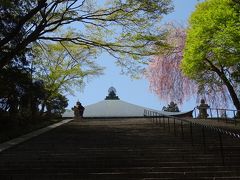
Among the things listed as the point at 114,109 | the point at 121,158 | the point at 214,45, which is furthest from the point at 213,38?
the point at 121,158

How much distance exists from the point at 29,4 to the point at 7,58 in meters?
2.84

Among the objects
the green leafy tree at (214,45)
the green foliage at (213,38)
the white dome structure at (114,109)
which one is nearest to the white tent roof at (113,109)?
the white dome structure at (114,109)

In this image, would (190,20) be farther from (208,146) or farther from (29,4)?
(208,146)

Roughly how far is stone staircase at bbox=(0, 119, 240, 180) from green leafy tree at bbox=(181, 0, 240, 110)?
10.6 m

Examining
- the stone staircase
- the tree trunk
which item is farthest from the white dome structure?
the stone staircase

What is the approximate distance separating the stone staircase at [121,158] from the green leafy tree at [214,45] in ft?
34.8

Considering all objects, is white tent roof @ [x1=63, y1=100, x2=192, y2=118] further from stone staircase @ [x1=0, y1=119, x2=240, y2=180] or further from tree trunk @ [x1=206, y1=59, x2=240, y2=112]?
stone staircase @ [x1=0, y1=119, x2=240, y2=180]

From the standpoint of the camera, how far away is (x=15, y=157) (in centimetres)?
1198

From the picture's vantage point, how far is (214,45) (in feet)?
87.5

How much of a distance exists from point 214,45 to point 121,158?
1661 centimetres

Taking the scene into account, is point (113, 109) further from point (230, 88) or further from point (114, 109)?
point (230, 88)

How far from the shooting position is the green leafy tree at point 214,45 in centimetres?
2495

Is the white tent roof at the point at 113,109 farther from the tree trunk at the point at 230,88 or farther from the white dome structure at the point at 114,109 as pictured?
the tree trunk at the point at 230,88

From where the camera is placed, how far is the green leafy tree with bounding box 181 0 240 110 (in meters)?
25.0
